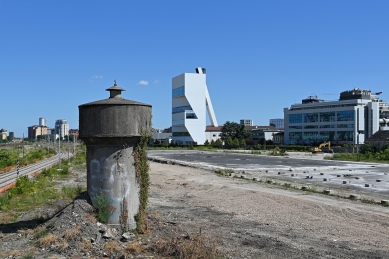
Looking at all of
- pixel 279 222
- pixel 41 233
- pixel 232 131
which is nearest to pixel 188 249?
pixel 41 233

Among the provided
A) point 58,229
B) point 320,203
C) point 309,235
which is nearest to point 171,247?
point 58,229

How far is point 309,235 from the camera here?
10.8 meters

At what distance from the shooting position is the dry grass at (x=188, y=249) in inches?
317

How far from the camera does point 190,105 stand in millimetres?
110750

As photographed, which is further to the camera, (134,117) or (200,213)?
(200,213)

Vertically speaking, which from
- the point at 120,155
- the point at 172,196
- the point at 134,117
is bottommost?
the point at 172,196

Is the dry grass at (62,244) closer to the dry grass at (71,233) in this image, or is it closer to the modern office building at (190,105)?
the dry grass at (71,233)

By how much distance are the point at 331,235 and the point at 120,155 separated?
18.7 feet

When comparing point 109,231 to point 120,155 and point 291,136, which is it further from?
point 291,136

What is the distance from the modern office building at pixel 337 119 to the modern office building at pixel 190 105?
88.2 feet

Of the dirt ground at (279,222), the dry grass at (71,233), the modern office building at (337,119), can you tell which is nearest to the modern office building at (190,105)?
the modern office building at (337,119)

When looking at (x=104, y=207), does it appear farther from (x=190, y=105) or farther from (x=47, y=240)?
(x=190, y=105)

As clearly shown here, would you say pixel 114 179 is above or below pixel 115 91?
below

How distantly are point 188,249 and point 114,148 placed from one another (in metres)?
3.20
